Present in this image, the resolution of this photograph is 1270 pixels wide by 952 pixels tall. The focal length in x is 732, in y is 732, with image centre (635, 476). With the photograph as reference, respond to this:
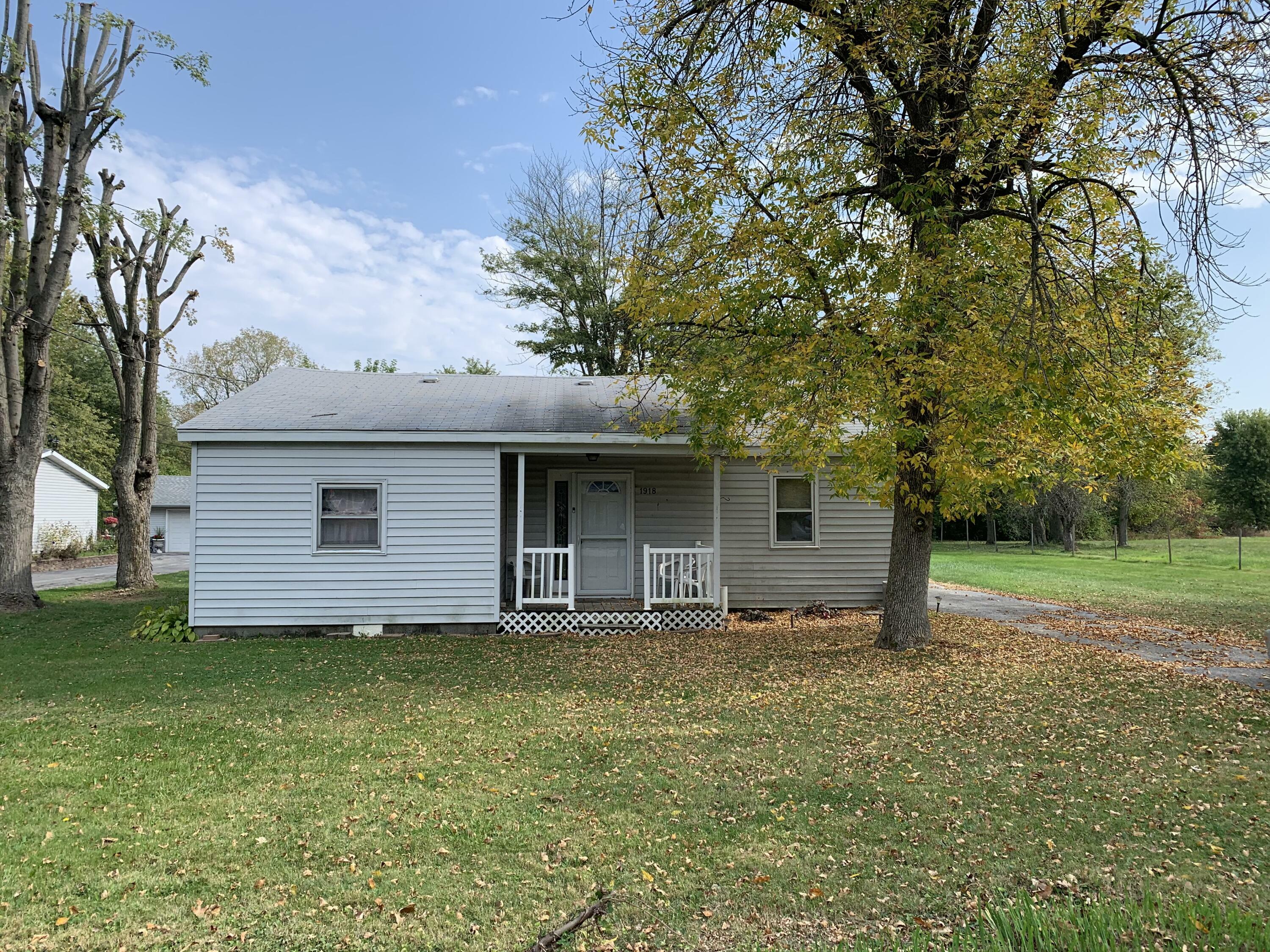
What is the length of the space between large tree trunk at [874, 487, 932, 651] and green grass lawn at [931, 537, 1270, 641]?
16.4 ft

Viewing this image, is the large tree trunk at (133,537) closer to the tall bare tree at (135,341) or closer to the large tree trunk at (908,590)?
the tall bare tree at (135,341)

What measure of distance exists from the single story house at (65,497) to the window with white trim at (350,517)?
870 inches

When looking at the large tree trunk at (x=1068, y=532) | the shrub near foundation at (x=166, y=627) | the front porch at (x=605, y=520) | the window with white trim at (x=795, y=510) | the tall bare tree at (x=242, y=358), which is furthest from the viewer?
the tall bare tree at (x=242, y=358)

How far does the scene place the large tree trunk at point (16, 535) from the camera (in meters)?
12.1

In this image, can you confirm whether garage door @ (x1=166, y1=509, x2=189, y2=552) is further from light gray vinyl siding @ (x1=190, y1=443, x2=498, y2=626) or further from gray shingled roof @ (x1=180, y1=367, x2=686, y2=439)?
light gray vinyl siding @ (x1=190, y1=443, x2=498, y2=626)

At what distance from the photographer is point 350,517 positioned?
10.3 m

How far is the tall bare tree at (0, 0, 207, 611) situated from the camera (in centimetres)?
1225

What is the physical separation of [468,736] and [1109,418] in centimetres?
691

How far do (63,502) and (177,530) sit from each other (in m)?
8.93

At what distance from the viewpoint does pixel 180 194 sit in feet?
55.4

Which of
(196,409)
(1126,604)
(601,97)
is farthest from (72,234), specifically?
(196,409)

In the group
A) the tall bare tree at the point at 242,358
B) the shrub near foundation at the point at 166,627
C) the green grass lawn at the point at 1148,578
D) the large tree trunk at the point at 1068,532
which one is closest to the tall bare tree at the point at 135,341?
the shrub near foundation at the point at 166,627

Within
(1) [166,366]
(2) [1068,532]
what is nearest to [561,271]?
(1) [166,366]

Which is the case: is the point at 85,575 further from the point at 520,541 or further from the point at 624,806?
the point at 624,806
